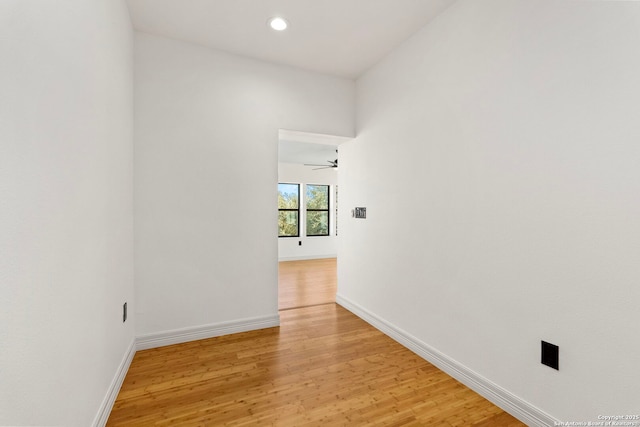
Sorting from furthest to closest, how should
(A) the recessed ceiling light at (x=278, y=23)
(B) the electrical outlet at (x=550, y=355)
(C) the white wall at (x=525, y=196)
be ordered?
(A) the recessed ceiling light at (x=278, y=23), (B) the electrical outlet at (x=550, y=355), (C) the white wall at (x=525, y=196)

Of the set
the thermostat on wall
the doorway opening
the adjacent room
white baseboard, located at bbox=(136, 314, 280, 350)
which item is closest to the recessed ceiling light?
the adjacent room

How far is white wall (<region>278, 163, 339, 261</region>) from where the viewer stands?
25.4 feet

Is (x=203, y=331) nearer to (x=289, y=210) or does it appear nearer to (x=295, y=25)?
(x=295, y=25)

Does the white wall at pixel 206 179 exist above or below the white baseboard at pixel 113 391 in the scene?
above

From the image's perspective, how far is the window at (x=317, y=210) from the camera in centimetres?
815

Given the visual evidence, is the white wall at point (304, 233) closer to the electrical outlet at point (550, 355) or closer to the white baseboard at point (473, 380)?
the white baseboard at point (473, 380)

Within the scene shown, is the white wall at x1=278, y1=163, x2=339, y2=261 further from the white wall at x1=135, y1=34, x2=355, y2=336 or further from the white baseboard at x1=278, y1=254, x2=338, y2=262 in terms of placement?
the white wall at x1=135, y1=34, x2=355, y2=336

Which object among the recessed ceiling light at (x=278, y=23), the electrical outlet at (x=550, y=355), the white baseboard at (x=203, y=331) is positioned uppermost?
the recessed ceiling light at (x=278, y=23)

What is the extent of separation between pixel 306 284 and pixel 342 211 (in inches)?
71.6

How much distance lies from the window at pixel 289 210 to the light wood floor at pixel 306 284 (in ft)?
2.98

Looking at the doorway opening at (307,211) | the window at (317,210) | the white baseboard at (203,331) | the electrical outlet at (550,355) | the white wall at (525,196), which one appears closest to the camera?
the white wall at (525,196)

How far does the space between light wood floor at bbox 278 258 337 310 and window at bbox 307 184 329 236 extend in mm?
1155

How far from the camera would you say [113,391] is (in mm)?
1819

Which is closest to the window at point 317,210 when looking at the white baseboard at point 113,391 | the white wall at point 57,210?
the white baseboard at point 113,391
